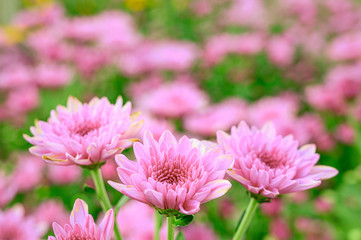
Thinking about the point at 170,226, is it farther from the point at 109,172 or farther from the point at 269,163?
the point at 109,172

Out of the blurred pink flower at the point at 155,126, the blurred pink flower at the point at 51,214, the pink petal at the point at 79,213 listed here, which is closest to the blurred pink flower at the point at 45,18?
the blurred pink flower at the point at 155,126

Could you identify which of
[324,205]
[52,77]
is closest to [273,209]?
[324,205]

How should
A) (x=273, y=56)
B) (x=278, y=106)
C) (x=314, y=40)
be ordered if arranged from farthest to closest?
(x=314, y=40) < (x=273, y=56) < (x=278, y=106)

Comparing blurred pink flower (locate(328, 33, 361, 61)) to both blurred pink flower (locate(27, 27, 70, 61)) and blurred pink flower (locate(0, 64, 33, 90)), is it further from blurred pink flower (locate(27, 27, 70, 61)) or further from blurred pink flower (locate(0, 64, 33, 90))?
blurred pink flower (locate(0, 64, 33, 90))

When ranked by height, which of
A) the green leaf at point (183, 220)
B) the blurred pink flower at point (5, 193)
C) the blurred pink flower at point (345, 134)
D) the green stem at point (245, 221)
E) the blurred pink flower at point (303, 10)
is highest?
the green leaf at point (183, 220)

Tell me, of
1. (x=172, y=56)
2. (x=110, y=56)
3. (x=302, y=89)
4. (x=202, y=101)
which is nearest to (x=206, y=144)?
(x=202, y=101)

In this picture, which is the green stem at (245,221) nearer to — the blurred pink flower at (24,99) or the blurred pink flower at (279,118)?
the blurred pink flower at (279,118)

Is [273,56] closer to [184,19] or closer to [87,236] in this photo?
[184,19]
